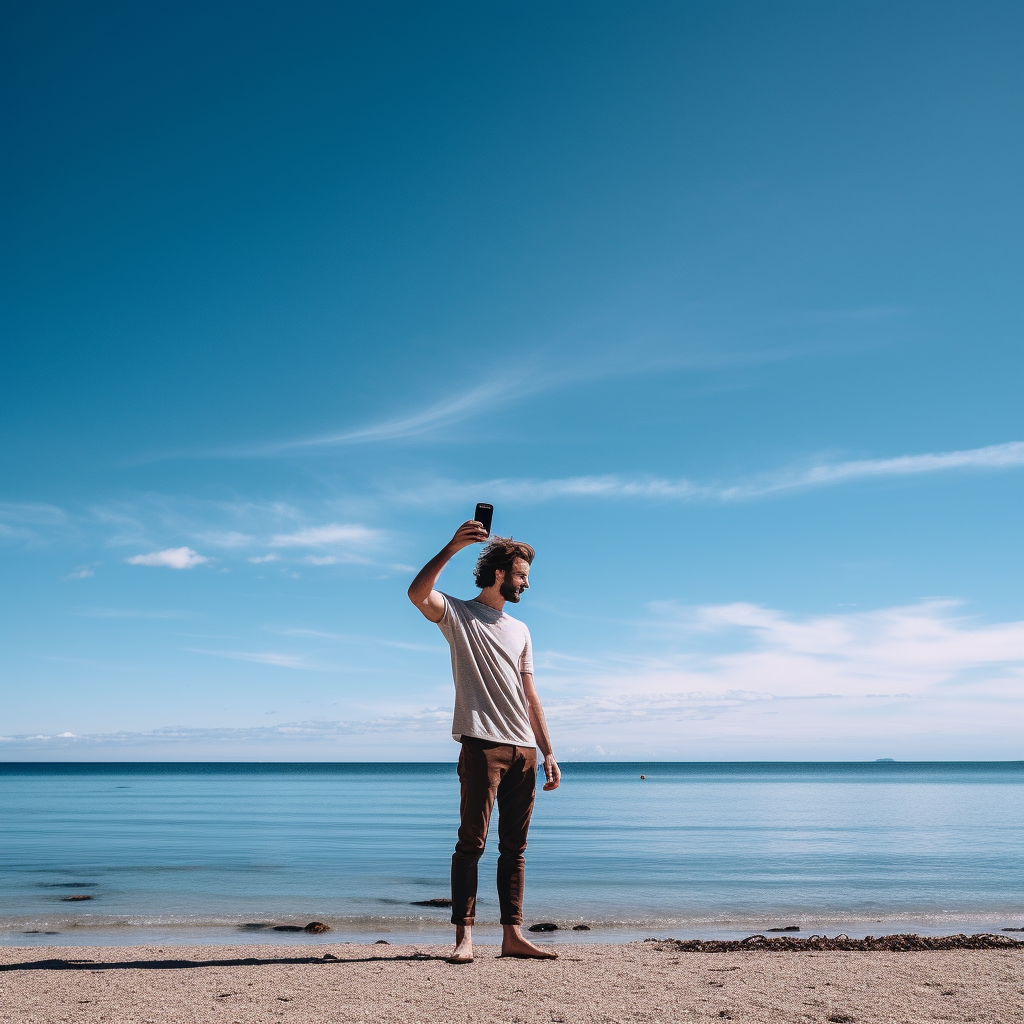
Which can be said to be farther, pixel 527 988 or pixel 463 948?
pixel 463 948

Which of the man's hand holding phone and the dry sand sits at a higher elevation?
the man's hand holding phone

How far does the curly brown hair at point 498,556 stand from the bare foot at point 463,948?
86.5 inches

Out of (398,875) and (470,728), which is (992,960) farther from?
(398,875)

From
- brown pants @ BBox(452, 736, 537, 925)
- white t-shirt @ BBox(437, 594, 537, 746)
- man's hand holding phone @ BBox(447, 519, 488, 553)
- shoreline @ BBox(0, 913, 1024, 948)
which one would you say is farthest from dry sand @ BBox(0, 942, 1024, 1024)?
shoreline @ BBox(0, 913, 1024, 948)

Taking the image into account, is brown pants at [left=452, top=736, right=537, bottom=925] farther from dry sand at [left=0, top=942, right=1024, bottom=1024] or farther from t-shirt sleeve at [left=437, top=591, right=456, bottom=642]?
t-shirt sleeve at [left=437, top=591, right=456, bottom=642]

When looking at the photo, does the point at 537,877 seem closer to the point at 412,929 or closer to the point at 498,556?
the point at 412,929

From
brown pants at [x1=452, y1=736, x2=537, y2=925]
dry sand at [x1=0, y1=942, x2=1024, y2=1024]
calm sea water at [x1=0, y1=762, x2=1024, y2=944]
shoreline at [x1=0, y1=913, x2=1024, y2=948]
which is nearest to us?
dry sand at [x1=0, y1=942, x2=1024, y2=1024]

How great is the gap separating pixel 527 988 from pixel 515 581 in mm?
2382

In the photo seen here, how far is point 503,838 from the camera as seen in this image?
5.63 meters

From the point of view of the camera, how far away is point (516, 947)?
5.79 meters

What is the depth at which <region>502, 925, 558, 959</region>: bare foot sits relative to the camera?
5773mm

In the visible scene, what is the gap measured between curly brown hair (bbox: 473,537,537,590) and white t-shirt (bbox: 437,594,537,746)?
10.3 inches

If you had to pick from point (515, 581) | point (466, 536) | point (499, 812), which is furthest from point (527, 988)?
point (466, 536)

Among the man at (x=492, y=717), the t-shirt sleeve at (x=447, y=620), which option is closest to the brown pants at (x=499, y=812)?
the man at (x=492, y=717)
